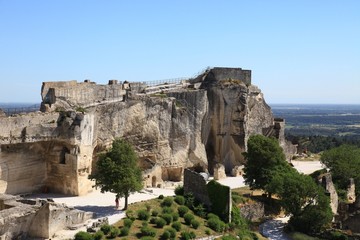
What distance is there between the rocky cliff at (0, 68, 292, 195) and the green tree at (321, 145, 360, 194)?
30.9 ft

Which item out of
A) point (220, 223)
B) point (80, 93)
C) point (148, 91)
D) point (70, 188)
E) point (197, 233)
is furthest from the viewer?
point (148, 91)

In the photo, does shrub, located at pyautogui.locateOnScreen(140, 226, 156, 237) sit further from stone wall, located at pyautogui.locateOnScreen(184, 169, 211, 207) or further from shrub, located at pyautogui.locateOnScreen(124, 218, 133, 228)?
stone wall, located at pyautogui.locateOnScreen(184, 169, 211, 207)

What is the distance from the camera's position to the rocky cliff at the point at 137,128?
121 feet

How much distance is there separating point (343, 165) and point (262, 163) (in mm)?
11082

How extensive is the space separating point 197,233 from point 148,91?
21.3m

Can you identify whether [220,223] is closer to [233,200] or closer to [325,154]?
[233,200]

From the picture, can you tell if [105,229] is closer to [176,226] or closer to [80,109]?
[176,226]

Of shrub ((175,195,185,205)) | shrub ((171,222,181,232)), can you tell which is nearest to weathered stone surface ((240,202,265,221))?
shrub ((175,195,185,205))

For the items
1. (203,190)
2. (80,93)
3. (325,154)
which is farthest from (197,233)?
(325,154)

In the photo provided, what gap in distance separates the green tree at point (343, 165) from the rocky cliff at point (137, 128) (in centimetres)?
942

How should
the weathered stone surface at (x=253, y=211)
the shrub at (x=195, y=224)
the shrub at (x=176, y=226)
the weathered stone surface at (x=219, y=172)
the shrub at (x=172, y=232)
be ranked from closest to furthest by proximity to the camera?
1. the shrub at (x=172, y=232)
2. the shrub at (x=176, y=226)
3. the shrub at (x=195, y=224)
4. the weathered stone surface at (x=253, y=211)
5. the weathered stone surface at (x=219, y=172)

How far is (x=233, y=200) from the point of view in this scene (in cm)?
4019

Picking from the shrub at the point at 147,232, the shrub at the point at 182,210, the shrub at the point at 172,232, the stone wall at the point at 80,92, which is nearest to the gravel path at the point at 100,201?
the shrub at the point at 147,232

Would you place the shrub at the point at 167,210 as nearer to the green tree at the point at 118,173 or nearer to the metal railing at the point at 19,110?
the green tree at the point at 118,173
